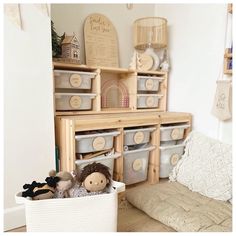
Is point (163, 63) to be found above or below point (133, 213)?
above

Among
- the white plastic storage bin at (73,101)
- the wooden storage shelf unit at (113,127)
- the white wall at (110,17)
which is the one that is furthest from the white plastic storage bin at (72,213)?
the white wall at (110,17)

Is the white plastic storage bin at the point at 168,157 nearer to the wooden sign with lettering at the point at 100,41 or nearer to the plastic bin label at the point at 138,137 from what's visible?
the plastic bin label at the point at 138,137

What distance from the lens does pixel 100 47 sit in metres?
1.97

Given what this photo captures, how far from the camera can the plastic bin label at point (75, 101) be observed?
1.70m

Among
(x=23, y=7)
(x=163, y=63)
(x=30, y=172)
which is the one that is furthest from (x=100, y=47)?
(x=30, y=172)

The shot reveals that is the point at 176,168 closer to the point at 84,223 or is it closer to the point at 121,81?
the point at 121,81

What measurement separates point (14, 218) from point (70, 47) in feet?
3.71

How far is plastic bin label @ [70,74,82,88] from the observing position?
1.68m

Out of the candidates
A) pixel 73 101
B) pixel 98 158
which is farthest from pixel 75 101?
pixel 98 158

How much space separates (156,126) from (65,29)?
3.32 feet

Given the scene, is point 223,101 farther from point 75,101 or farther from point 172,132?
point 75,101

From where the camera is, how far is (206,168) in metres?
1.71

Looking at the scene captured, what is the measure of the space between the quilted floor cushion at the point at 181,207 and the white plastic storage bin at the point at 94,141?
1.36 ft

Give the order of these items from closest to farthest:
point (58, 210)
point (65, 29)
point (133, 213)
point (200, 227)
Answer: point (58, 210) < point (200, 227) < point (133, 213) < point (65, 29)
